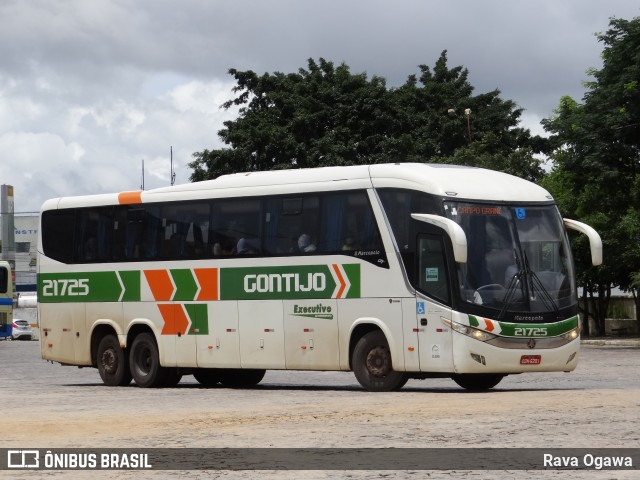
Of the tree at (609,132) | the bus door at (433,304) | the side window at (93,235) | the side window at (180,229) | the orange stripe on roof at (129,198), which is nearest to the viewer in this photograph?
the bus door at (433,304)

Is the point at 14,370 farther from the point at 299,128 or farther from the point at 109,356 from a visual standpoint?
the point at 299,128

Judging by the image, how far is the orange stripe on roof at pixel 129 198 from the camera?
2655 cm

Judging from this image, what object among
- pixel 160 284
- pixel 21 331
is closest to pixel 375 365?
pixel 160 284

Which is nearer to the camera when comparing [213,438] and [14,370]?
[213,438]

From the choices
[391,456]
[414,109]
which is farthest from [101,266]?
[414,109]

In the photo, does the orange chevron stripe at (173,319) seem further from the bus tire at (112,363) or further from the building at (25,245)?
the building at (25,245)

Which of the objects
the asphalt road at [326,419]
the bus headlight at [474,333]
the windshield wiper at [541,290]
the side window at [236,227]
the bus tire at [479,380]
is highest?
the side window at [236,227]

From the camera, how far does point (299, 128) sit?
216 feet

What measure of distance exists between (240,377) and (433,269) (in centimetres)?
657

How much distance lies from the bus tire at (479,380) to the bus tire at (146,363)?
5849 mm

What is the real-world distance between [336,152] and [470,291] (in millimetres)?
42526

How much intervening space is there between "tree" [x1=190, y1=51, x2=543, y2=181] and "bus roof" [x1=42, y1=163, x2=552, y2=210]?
3602 cm

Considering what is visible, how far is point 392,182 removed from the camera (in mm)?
22359

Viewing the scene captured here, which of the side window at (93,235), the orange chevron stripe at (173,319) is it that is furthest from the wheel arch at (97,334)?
the orange chevron stripe at (173,319)
